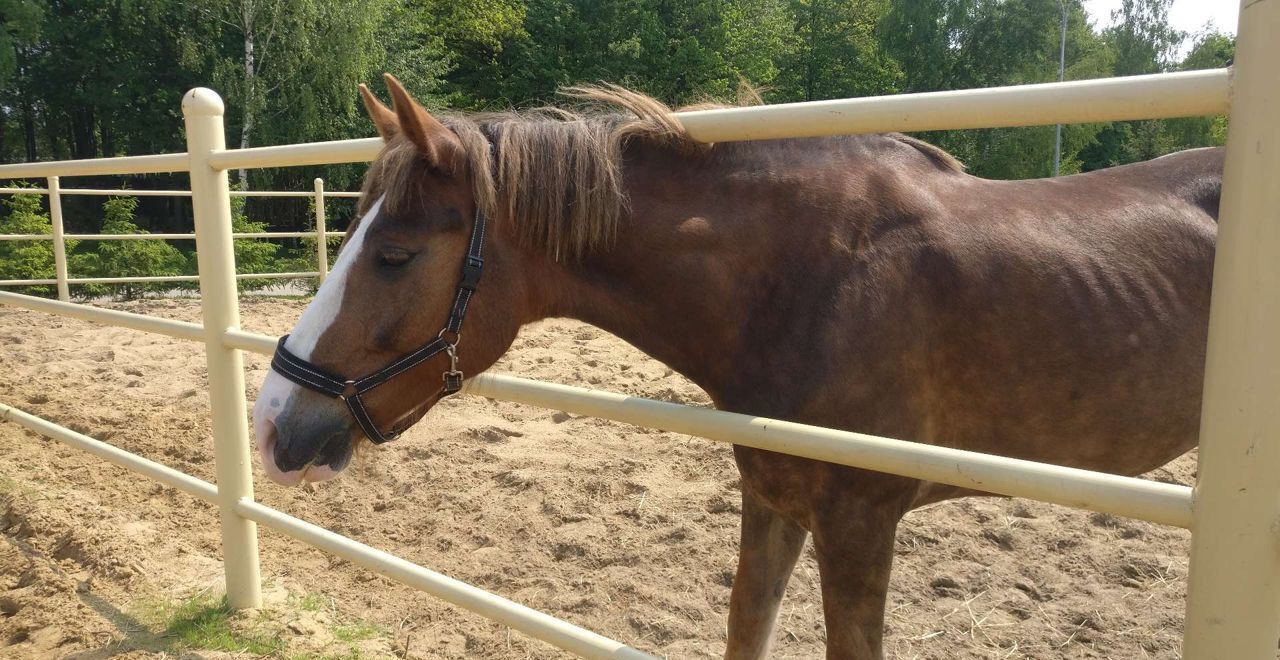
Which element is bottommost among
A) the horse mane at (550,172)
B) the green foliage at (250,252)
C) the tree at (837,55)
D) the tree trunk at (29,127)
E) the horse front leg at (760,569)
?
the horse front leg at (760,569)

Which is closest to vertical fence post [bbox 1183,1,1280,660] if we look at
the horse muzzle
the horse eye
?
the horse eye

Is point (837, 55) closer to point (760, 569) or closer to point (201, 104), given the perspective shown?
point (201, 104)

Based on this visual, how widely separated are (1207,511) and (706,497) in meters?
2.91

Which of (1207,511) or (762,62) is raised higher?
(762,62)

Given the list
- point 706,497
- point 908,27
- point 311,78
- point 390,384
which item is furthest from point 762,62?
point 390,384

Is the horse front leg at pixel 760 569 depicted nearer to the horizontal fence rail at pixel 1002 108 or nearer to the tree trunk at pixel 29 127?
the horizontal fence rail at pixel 1002 108

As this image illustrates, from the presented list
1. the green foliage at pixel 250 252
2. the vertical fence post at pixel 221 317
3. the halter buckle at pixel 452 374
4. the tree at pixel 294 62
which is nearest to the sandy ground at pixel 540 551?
the vertical fence post at pixel 221 317

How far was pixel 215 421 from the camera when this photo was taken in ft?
8.89

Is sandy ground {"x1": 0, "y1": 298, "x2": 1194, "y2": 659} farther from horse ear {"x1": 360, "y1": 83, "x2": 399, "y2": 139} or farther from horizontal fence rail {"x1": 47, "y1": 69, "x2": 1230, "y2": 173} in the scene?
horizontal fence rail {"x1": 47, "y1": 69, "x2": 1230, "y2": 173}

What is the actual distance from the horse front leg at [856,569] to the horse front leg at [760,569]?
1.33 ft

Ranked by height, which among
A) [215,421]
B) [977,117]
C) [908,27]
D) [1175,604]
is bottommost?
[1175,604]

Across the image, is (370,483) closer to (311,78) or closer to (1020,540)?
(1020,540)

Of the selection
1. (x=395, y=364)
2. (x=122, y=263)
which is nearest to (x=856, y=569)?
(x=395, y=364)

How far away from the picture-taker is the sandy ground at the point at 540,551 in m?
2.67
